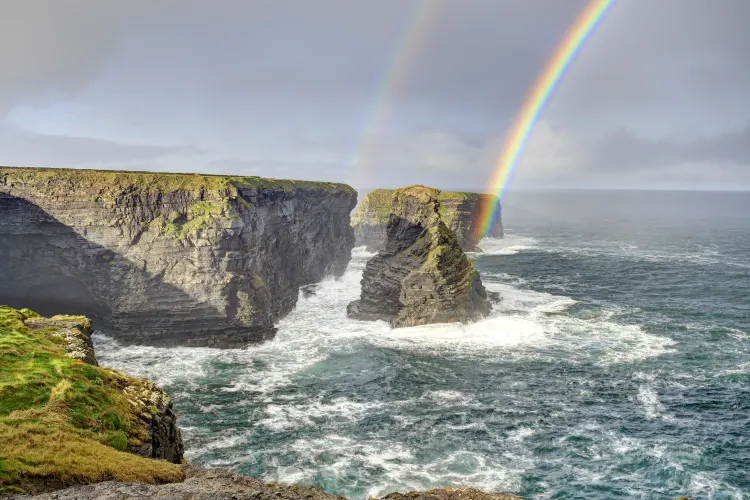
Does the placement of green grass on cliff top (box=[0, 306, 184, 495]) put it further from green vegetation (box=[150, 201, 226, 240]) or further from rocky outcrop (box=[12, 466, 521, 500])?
green vegetation (box=[150, 201, 226, 240])

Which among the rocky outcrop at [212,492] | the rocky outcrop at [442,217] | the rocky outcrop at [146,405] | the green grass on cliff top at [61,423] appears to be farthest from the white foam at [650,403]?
the rocky outcrop at [442,217]

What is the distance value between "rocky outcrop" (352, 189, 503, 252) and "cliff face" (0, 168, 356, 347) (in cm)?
7322

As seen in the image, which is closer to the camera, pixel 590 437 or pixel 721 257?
pixel 590 437

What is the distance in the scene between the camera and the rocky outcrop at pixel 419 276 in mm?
58031

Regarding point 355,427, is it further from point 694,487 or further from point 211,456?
point 694,487

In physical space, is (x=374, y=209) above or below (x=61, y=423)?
above

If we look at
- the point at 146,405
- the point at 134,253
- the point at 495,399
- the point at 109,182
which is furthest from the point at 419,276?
the point at 146,405

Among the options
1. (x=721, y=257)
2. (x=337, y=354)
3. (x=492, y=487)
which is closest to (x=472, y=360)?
(x=337, y=354)

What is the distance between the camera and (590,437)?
3269 centimetres

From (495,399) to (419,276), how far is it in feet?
72.5

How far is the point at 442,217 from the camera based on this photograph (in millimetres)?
123875

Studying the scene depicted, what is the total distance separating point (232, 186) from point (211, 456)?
1282 inches

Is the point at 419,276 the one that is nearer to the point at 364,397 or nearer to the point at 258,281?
the point at 258,281

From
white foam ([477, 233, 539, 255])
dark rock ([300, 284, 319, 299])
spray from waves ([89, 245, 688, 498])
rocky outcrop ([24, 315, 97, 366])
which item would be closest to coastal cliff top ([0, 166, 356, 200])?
spray from waves ([89, 245, 688, 498])
